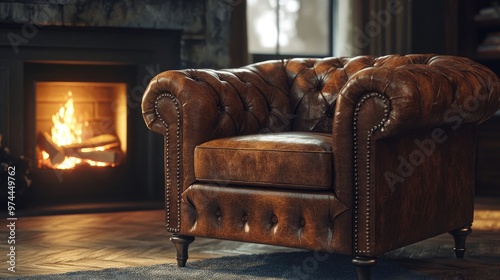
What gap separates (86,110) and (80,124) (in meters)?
0.09

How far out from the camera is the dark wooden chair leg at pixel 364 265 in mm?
2924

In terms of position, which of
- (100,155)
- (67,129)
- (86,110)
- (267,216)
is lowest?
(267,216)

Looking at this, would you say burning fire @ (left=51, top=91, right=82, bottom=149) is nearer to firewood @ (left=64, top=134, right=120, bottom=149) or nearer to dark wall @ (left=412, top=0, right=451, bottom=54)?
firewood @ (left=64, top=134, right=120, bottom=149)

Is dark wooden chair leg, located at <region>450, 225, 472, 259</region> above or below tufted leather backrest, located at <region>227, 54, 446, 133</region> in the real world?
below

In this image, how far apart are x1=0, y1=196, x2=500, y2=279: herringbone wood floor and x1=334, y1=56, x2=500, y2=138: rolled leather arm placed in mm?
604

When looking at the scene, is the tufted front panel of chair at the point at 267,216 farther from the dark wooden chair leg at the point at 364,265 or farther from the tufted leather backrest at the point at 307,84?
the tufted leather backrest at the point at 307,84

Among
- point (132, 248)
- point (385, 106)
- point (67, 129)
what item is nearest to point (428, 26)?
point (67, 129)

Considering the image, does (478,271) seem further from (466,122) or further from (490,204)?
(490,204)

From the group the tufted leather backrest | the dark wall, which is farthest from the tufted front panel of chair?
the dark wall

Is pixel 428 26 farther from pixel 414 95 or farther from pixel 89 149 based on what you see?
pixel 414 95

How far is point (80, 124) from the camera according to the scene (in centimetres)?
506

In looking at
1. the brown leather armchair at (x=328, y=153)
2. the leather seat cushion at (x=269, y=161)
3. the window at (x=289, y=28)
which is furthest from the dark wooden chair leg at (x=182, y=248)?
the window at (x=289, y=28)

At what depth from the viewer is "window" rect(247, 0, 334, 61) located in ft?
18.1

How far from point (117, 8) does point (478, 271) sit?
263 cm
